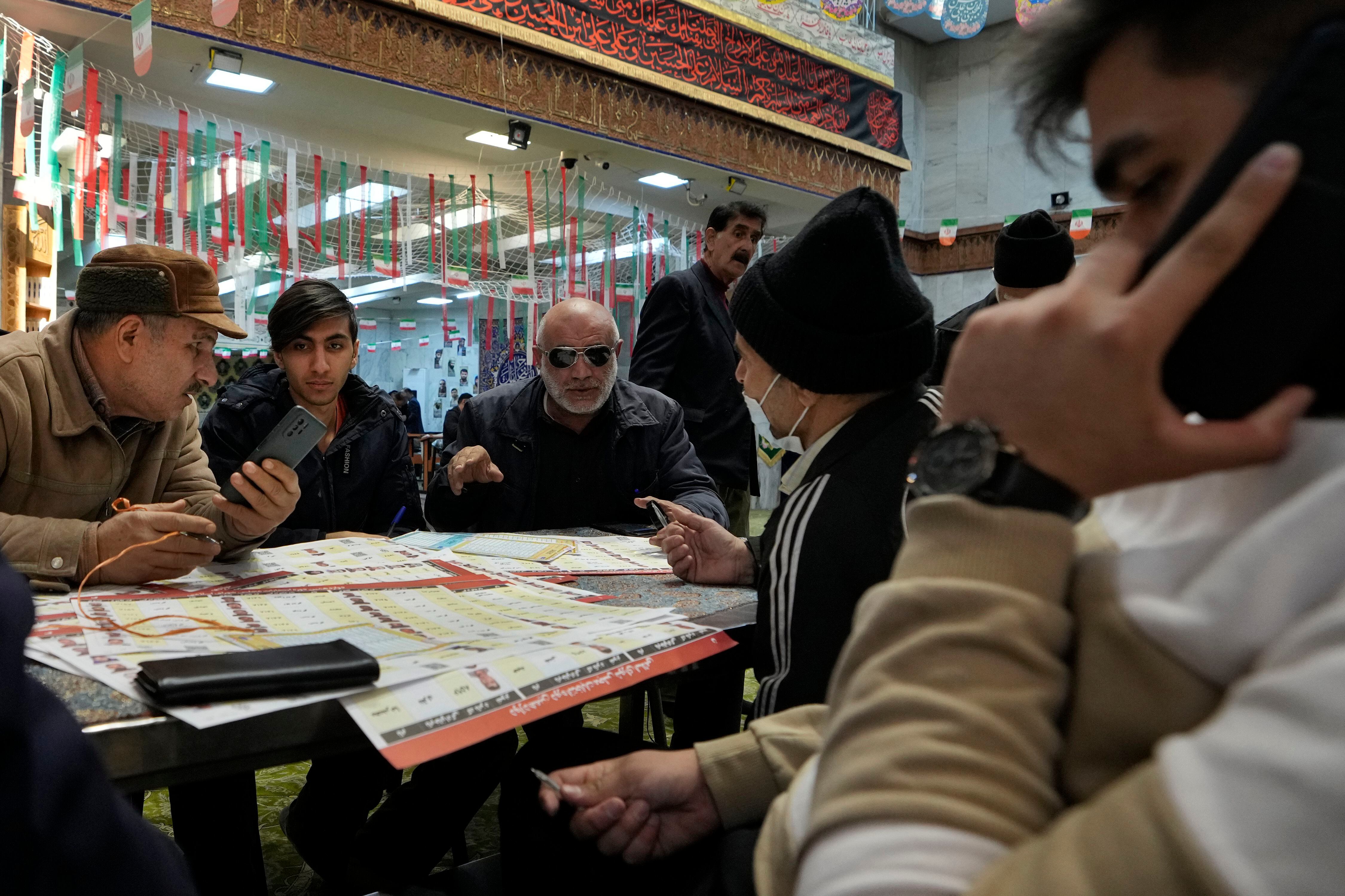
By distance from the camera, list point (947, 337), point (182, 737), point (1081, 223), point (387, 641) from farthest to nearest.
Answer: point (1081, 223) → point (947, 337) → point (387, 641) → point (182, 737)

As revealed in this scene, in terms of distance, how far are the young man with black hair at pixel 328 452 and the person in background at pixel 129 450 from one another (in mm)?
349

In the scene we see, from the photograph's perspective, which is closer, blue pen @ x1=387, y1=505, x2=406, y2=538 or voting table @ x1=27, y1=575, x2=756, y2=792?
voting table @ x1=27, y1=575, x2=756, y2=792

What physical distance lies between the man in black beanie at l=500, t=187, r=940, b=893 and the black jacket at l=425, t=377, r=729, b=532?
3.63 feet

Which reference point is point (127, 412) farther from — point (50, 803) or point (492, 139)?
point (492, 139)

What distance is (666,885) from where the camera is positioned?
100 centimetres

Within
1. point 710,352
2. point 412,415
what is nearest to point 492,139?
point 710,352

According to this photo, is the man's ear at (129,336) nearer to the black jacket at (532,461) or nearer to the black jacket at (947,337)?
→ the black jacket at (532,461)

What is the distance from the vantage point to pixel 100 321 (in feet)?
6.52

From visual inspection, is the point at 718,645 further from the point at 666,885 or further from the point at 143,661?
the point at 143,661

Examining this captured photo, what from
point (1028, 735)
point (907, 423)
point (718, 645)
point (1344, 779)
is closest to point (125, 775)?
point (718, 645)

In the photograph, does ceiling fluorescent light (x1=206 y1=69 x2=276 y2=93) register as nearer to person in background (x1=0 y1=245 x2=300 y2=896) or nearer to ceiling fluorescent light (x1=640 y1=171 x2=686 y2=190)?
ceiling fluorescent light (x1=640 y1=171 x2=686 y2=190)

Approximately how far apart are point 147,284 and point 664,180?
6.68 m

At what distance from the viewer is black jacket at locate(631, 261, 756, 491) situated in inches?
155

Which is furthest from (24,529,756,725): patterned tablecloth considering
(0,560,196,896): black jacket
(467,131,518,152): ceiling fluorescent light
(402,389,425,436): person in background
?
(402,389,425,436): person in background
